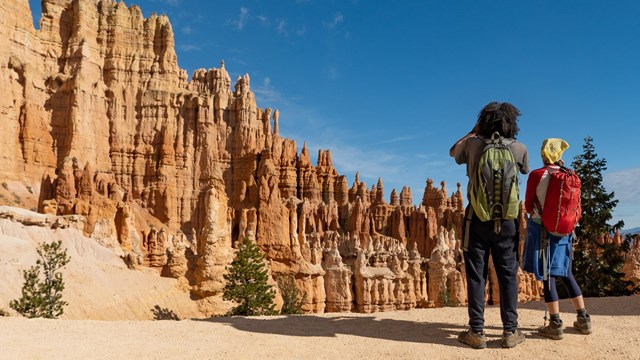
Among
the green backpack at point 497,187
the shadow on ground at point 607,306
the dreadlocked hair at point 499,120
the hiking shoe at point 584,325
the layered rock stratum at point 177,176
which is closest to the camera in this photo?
the green backpack at point 497,187

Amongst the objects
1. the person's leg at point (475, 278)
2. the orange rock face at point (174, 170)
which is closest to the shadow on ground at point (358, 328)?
the person's leg at point (475, 278)

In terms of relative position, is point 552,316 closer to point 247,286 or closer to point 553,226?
point 553,226

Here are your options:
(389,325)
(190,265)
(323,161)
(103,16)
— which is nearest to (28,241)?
(190,265)

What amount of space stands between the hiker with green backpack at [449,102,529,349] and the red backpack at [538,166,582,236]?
463 mm

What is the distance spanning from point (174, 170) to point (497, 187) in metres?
66.4

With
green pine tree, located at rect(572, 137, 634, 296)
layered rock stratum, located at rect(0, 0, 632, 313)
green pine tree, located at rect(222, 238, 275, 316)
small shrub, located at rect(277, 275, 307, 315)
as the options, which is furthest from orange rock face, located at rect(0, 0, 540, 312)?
green pine tree, located at rect(572, 137, 634, 296)

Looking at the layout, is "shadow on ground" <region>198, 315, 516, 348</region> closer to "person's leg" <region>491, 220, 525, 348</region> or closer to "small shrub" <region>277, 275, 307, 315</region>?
"person's leg" <region>491, 220, 525, 348</region>

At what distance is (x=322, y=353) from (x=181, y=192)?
6491cm

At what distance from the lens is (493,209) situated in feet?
19.5

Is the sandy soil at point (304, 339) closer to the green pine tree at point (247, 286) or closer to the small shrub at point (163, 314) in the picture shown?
the green pine tree at point (247, 286)

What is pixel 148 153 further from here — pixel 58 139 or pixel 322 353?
pixel 322 353

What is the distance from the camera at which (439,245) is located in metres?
50.2

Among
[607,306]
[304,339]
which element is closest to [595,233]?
[607,306]

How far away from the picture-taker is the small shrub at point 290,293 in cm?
2756
